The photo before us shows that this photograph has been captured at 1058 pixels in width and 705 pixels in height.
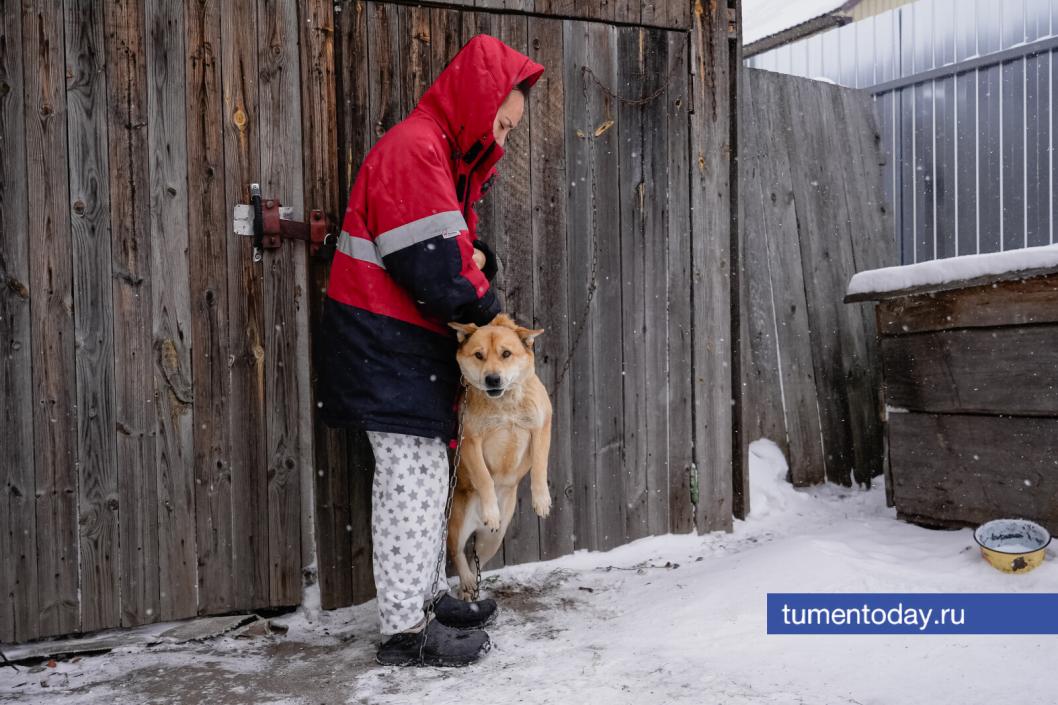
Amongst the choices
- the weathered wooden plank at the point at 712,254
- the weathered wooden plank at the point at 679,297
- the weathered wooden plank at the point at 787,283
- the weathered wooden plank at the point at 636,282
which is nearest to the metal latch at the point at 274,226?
the weathered wooden plank at the point at 636,282

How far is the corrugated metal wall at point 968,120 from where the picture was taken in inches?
200

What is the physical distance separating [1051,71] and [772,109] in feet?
6.55

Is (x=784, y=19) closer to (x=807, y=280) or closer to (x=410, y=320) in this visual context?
(x=807, y=280)

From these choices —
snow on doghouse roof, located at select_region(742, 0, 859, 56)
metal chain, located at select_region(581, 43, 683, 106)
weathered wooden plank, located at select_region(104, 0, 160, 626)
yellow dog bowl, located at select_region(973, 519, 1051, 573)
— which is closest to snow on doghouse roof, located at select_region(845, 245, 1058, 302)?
yellow dog bowl, located at select_region(973, 519, 1051, 573)

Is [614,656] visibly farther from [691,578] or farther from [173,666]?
[173,666]

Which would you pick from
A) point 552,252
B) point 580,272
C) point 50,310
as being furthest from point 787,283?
point 50,310

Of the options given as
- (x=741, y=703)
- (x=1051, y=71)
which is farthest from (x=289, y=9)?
(x=1051, y=71)

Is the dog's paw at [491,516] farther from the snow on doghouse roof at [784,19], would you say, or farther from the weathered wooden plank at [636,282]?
the snow on doghouse roof at [784,19]

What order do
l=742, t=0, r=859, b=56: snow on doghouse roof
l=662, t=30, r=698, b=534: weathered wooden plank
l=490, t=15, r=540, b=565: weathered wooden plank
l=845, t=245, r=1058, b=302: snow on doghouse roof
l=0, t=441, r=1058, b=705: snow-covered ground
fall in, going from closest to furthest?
l=0, t=441, r=1058, b=705: snow-covered ground
l=845, t=245, r=1058, b=302: snow on doghouse roof
l=490, t=15, r=540, b=565: weathered wooden plank
l=662, t=30, r=698, b=534: weathered wooden plank
l=742, t=0, r=859, b=56: snow on doghouse roof

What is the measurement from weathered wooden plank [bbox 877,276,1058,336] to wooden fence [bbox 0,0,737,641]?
1.25m

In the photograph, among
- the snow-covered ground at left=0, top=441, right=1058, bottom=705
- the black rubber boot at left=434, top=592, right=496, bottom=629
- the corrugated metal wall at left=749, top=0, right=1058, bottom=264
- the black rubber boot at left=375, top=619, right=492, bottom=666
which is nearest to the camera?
the snow-covered ground at left=0, top=441, right=1058, bottom=705

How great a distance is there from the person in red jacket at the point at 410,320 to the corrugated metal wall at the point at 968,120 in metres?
4.16

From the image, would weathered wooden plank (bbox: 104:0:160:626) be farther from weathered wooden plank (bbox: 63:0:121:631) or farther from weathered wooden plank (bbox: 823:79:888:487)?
weathered wooden plank (bbox: 823:79:888:487)

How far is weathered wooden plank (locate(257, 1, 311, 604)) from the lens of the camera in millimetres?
3033
